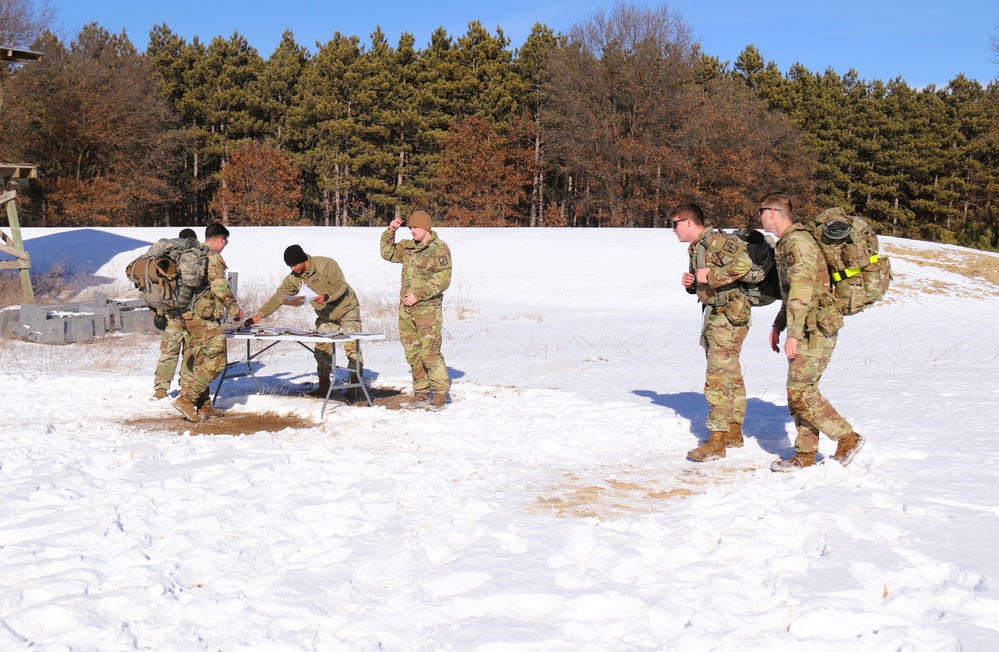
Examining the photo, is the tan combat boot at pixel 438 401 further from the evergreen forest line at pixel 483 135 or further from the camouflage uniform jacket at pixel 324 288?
the evergreen forest line at pixel 483 135

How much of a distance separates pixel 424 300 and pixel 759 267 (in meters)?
3.45

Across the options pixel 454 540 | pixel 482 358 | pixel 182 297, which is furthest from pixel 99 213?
pixel 454 540

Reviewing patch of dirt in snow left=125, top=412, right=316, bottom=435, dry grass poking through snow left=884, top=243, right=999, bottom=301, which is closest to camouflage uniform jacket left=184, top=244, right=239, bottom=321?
patch of dirt in snow left=125, top=412, right=316, bottom=435

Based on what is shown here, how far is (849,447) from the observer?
19.5 ft

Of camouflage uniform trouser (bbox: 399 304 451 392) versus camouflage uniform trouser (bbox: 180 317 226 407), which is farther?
camouflage uniform trouser (bbox: 399 304 451 392)

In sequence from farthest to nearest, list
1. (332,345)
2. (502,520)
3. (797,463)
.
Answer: (332,345)
(797,463)
(502,520)

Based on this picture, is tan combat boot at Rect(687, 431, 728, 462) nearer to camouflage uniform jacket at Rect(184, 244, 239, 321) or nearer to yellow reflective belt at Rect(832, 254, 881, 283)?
yellow reflective belt at Rect(832, 254, 881, 283)

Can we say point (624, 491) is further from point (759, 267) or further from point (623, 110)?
point (623, 110)

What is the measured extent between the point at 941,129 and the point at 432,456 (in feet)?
179

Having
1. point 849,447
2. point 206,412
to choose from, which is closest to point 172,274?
point 206,412

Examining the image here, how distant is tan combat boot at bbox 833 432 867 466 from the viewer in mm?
5926

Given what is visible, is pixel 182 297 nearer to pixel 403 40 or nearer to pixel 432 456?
pixel 432 456

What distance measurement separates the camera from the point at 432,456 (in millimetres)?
6887

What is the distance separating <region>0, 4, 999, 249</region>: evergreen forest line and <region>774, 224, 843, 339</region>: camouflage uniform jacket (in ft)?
120
